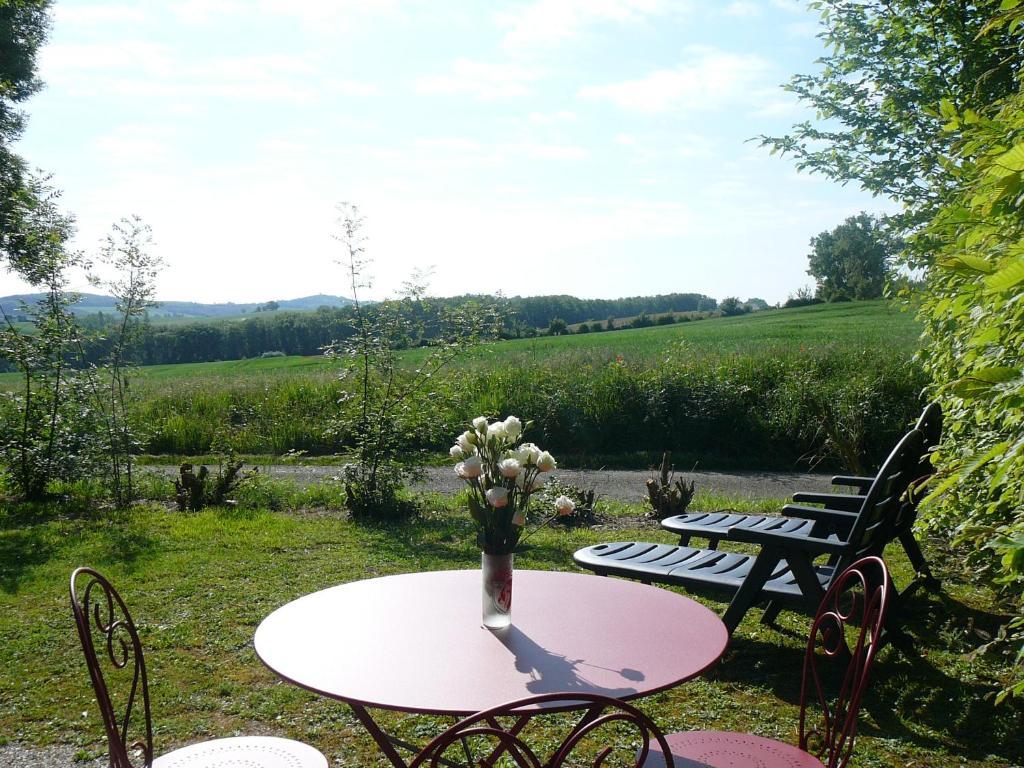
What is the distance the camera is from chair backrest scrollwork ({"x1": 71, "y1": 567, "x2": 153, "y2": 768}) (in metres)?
2.05

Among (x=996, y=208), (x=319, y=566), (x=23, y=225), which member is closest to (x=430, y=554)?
(x=319, y=566)

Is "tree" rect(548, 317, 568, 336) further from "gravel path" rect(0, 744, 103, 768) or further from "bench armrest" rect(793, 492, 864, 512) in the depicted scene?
"gravel path" rect(0, 744, 103, 768)

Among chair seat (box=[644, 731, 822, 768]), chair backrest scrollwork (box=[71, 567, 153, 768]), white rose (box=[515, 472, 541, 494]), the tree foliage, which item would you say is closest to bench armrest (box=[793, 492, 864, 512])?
the tree foliage

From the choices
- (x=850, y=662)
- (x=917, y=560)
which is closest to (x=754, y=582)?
(x=850, y=662)

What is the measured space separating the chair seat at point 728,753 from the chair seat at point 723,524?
7.82 ft

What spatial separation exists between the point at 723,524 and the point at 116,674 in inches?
143

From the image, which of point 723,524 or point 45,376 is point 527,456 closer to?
point 723,524

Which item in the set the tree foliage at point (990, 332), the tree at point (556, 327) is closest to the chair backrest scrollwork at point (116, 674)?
the tree foliage at point (990, 332)

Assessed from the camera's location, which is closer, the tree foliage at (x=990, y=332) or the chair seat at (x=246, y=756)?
the tree foliage at (x=990, y=332)

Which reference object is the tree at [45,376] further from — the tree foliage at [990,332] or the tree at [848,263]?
the tree at [848,263]

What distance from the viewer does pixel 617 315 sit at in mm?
48531

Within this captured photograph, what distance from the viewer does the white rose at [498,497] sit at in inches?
93.0

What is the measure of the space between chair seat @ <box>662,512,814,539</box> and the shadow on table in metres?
2.62

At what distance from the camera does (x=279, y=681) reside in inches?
161
